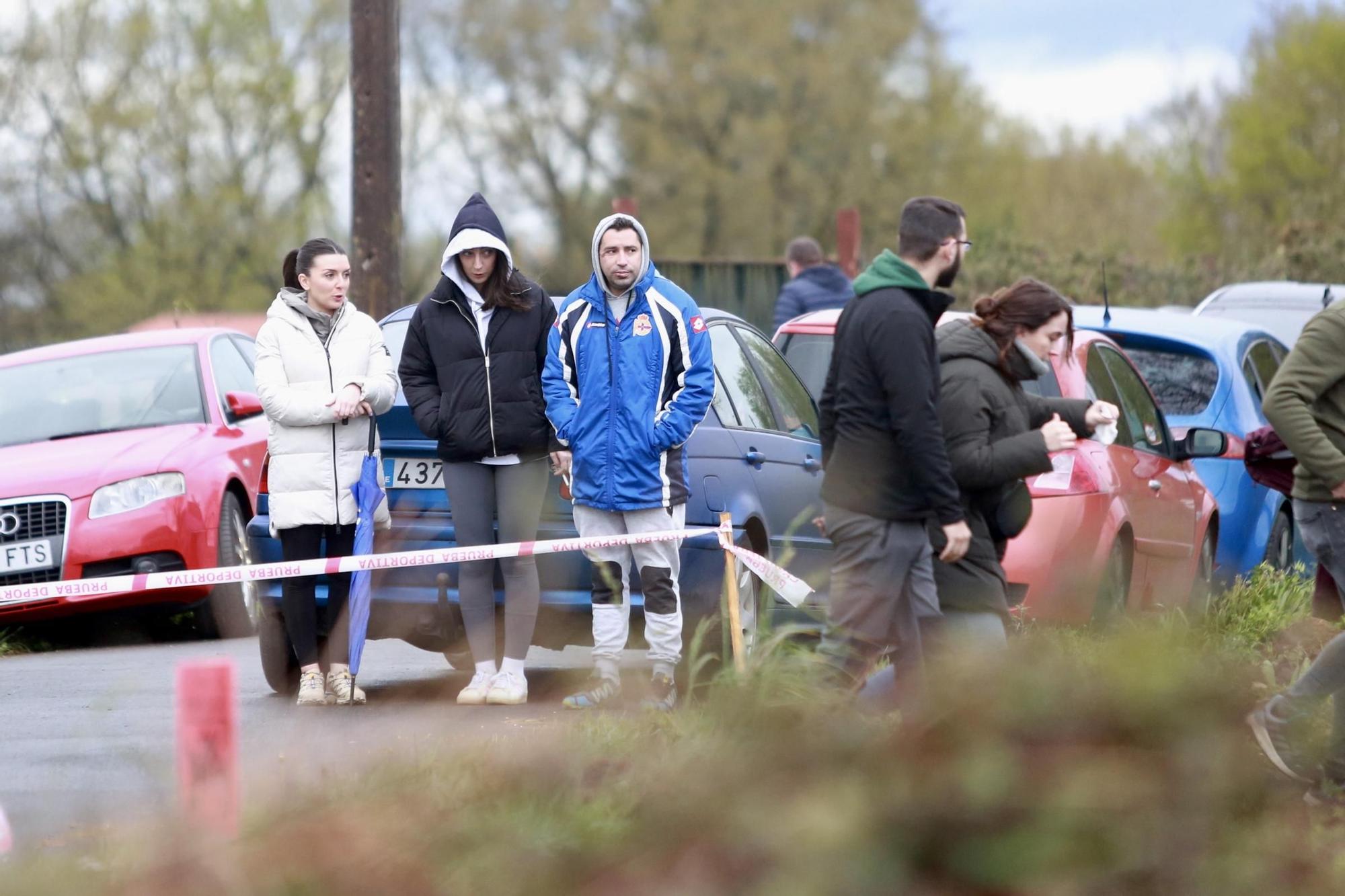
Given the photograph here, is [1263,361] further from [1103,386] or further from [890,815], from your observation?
[890,815]

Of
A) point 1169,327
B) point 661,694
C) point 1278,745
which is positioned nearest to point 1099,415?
point 661,694

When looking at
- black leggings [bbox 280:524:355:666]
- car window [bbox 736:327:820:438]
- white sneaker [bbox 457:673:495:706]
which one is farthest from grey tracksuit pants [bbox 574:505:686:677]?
car window [bbox 736:327:820:438]

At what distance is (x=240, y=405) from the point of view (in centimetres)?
1156

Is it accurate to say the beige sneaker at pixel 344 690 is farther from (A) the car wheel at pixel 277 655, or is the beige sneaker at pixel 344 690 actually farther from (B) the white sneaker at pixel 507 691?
(B) the white sneaker at pixel 507 691

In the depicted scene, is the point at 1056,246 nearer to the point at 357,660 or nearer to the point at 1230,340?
the point at 1230,340

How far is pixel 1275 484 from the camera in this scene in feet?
24.9

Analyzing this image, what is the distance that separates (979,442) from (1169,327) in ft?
19.5

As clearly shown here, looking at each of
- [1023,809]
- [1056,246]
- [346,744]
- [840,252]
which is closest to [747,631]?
[346,744]

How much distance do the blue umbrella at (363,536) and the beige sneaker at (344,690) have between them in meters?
0.03

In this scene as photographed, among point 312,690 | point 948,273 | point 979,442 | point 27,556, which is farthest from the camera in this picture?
point 27,556

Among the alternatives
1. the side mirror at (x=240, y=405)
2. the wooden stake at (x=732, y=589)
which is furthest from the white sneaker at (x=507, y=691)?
the side mirror at (x=240, y=405)

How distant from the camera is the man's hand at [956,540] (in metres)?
5.95

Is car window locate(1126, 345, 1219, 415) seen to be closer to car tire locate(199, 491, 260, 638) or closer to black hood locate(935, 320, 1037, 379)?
car tire locate(199, 491, 260, 638)

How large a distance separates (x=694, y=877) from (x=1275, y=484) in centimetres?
484
